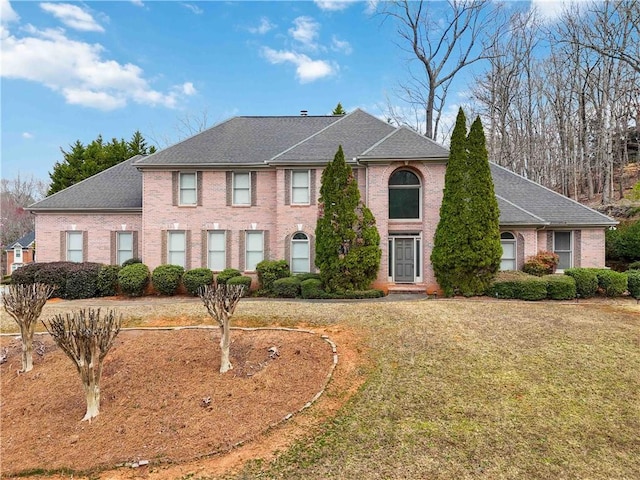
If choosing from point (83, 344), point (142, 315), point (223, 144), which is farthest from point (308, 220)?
point (83, 344)

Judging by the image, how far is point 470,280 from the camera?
1394 cm

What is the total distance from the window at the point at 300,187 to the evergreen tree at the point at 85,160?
2245 centimetres

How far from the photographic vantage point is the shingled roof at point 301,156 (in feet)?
52.5

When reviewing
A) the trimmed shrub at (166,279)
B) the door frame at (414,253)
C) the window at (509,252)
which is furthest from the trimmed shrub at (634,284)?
the trimmed shrub at (166,279)

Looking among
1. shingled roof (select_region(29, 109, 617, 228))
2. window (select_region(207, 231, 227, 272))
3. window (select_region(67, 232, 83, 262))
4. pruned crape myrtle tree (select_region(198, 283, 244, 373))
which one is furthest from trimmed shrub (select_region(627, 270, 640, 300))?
window (select_region(67, 232, 83, 262))

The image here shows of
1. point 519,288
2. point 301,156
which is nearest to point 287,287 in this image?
point 301,156

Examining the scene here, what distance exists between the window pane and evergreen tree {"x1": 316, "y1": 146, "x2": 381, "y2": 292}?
175 centimetres

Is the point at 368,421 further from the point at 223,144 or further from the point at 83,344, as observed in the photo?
the point at 223,144

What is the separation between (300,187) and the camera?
16.7m

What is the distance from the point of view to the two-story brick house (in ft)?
51.0

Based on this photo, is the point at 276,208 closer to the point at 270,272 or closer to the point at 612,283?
the point at 270,272

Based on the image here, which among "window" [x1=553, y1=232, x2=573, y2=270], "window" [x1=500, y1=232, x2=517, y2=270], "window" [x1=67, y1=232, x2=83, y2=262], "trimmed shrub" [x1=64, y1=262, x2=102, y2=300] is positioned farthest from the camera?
"window" [x1=67, y1=232, x2=83, y2=262]

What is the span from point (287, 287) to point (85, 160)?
1050 inches

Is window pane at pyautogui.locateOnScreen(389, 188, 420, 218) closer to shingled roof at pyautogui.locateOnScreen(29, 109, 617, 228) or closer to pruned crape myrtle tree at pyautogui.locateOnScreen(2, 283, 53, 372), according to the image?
shingled roof at pyautogui.locateOnScreen(29, 109, 617, 228)
